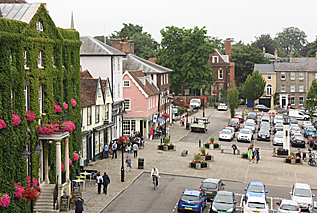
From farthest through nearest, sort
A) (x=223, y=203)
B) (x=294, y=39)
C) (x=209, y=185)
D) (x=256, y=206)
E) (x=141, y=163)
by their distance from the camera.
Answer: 1. (x=294, y=39)
2. (x=141, y=163)
3. (x=209, y=185)
4. (x=223, y=203)
5. (x=256, y=206)

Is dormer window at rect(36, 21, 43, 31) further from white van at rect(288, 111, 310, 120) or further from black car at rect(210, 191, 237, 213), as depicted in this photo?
white van at rect(288, 111, 310, 120)

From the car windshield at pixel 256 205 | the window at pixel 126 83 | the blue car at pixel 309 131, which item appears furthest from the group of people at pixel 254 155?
the window at pixel 126 83

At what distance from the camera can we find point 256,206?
86.6ft

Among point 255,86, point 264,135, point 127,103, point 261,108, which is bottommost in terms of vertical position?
point 264,135

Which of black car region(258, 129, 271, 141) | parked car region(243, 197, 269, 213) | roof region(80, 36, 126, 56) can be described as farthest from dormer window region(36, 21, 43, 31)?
black car region(258, 129, 271, 141)

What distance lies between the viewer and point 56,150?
1099 inches

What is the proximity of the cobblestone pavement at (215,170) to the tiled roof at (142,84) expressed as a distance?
1070 cm

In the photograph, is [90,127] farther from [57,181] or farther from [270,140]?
[270,140]

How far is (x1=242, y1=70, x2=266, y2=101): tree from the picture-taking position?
88938 millimetres

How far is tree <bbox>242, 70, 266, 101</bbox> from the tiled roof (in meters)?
31.5

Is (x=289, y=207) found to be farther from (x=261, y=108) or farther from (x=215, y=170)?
(x=261, y=108)

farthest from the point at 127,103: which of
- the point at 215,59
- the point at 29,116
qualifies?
the point at 215,59

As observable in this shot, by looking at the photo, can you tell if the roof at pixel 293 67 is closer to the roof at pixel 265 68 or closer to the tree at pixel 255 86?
the roof at pixel 265 68

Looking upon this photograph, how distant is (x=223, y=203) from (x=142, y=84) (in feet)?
107
